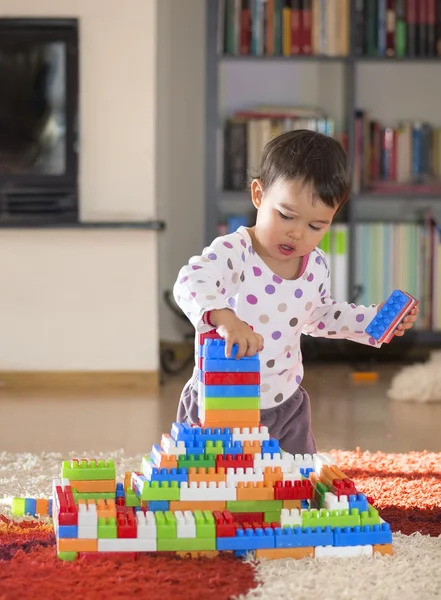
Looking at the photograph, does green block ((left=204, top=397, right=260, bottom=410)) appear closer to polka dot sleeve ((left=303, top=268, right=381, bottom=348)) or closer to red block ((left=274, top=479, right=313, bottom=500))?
red block ((left=274, top=479, right=313, bottom=500))

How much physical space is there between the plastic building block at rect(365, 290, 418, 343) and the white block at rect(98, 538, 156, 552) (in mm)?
539

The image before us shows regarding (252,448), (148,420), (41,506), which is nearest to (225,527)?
(252,448)

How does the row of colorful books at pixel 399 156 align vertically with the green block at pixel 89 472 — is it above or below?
above

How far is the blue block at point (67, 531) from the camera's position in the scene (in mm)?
1336

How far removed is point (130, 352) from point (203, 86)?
1164 millimetres

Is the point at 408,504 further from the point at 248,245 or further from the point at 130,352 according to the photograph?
the point at 130,352

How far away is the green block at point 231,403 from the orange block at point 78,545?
245 millimetres

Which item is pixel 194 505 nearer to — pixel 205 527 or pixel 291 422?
pixel 205 527

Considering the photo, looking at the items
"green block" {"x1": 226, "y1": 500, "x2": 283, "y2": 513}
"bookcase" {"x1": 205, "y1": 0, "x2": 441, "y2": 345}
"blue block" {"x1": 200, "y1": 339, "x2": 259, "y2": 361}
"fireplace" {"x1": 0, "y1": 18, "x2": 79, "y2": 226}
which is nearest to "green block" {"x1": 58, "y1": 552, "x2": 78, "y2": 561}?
"green block" {"x1": 226, "y1": 500, "x2": 283, "y2": 513}

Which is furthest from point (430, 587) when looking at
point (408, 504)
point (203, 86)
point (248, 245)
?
point (203, 86)

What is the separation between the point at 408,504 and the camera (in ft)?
5.74

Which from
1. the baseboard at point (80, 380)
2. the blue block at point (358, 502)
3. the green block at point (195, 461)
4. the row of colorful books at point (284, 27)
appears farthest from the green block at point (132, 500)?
the row of colorful books at point (284, 27)

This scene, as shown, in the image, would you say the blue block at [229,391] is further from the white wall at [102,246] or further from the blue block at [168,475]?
the white wall at [102,246]

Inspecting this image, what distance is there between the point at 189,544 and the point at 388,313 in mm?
513
